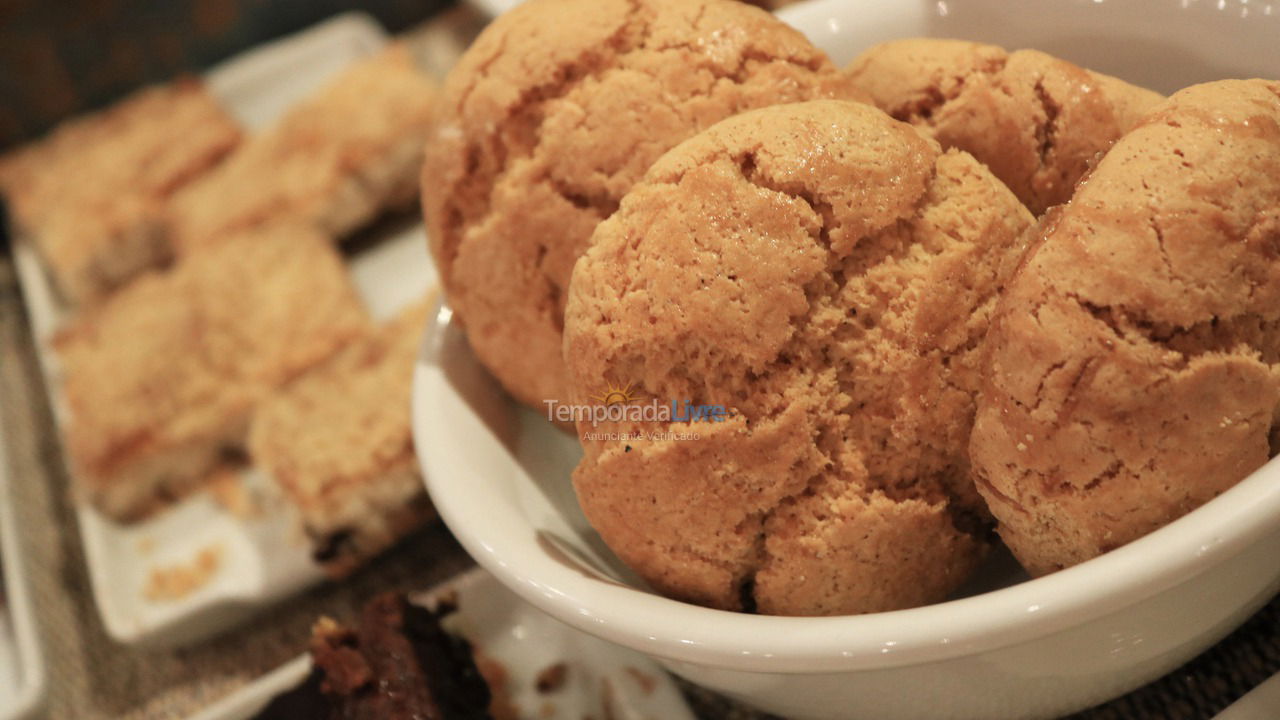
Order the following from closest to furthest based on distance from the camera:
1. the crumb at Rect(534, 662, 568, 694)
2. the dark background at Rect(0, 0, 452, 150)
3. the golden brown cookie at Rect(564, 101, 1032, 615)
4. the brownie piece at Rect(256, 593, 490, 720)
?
the golden brown cookie at Rect(564, 101, 1032, 615), the brownie piece at Rect(256, 593, 490, 720), the crumb at Rect(534, 662, 568, 694), the dark background at Rect(0, 0, 452, 150)

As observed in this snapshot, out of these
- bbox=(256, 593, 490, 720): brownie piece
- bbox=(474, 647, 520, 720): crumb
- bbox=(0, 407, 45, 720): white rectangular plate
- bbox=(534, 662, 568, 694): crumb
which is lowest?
bbox=(0, 407, 45, 720): white rectangular plate

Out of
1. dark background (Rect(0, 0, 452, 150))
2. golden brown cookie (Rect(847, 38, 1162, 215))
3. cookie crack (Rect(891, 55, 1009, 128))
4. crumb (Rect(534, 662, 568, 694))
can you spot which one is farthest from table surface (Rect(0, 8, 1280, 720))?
dark background (Rect(0, 0, 452, 150))

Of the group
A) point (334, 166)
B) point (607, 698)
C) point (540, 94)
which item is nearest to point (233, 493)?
point (334, 166)

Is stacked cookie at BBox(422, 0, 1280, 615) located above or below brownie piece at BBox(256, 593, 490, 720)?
above

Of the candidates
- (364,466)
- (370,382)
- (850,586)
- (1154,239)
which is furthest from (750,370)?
(370,382)

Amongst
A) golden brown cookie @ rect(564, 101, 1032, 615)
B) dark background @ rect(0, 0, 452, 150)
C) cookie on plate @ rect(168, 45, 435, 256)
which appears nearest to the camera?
golden brown cookie @ rect(564, 101, 1032, 615)

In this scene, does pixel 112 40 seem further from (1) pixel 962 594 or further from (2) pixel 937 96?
(1) pixel 962 594

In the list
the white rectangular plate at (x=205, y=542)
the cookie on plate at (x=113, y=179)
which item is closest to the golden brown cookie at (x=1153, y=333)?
the white rectangular plate at (x=205, y=542)

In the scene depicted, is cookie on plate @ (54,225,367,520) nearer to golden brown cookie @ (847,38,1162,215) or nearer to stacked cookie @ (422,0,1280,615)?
stacked cookie @ (422,0,1280,615)
